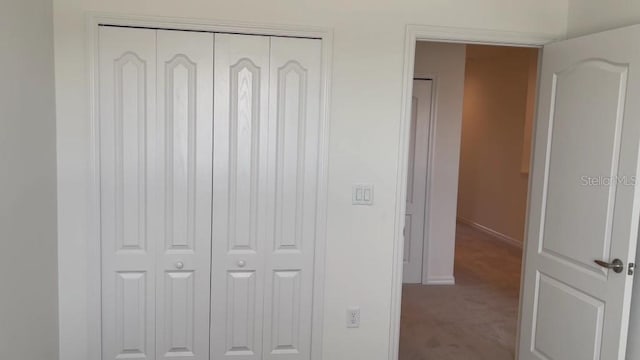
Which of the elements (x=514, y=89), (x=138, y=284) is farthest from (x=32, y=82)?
(x=514, y=89)

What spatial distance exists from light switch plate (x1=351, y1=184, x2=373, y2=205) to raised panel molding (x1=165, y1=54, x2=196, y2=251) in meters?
0.88

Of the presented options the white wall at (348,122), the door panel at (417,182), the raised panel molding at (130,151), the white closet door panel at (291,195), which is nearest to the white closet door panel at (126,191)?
the raised panel molding at (130,151)

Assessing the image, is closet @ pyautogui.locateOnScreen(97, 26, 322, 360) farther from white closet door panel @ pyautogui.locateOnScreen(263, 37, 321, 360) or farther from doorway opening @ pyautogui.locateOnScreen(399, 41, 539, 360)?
doorway opening @ pyautogui.locateOnScreen(399, 41, 539, 360)

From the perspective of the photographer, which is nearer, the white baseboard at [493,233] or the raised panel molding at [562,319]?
the raised panel molding at [562,319]

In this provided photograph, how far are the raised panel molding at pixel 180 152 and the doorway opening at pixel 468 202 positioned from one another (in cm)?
171

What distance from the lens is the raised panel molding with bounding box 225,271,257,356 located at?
265 centimetres

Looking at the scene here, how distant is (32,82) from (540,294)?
2852mm

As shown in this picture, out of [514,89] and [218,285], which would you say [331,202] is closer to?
[218,285]

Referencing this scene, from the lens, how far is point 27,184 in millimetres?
2092

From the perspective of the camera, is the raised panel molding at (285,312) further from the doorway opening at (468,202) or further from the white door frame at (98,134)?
the doorway opening at (468,202)

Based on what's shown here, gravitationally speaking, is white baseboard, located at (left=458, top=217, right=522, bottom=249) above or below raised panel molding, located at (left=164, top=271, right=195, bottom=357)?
below

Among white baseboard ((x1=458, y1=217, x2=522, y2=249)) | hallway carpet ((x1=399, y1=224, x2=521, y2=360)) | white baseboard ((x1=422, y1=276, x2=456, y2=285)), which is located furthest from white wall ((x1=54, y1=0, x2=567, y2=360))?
white baseboard ((x1=458, y1=217, x2=522, y2=249))

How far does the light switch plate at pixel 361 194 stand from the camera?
267 centimetres

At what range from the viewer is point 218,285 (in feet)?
8.65
